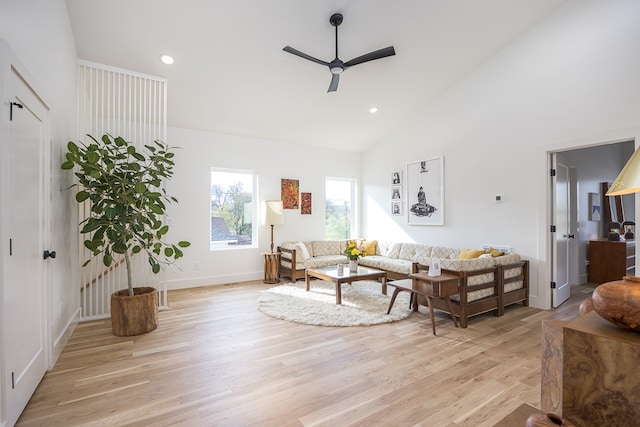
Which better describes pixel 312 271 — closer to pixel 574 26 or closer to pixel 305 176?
pixel 305 176

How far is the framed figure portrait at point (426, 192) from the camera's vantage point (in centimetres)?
577

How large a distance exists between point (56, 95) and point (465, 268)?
4672mm

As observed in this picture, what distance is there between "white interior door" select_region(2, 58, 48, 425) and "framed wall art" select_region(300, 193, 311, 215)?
4.70m

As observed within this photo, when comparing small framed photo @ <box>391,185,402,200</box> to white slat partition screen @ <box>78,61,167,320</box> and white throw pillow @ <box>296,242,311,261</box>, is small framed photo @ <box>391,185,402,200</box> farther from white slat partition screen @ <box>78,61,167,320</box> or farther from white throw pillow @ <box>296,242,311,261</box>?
white slat partition screen @ <box>78,61,167,320</box>

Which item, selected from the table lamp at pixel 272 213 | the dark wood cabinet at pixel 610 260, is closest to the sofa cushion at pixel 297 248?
the table lamp at pixel 272 213

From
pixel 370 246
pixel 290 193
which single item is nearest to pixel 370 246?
pixel 370 246

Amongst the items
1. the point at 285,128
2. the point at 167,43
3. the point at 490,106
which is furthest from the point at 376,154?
the point at 167,43

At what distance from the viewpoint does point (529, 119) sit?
177 inches

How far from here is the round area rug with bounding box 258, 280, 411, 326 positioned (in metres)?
3.85

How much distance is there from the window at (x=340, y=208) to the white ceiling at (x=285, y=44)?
2106 millimetres

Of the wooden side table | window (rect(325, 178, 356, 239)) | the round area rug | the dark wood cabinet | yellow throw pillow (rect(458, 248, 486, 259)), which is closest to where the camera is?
the round area rug

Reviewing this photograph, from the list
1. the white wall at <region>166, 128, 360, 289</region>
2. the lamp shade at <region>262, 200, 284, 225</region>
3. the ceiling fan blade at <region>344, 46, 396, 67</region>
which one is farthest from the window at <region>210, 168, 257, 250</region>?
the ceiling fan blade at <region>344, 46, 396, 67</region>

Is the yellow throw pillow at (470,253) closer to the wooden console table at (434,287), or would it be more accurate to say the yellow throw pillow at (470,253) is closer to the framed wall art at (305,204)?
the wooden console table at (434,287)

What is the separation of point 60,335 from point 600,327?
4115mm
